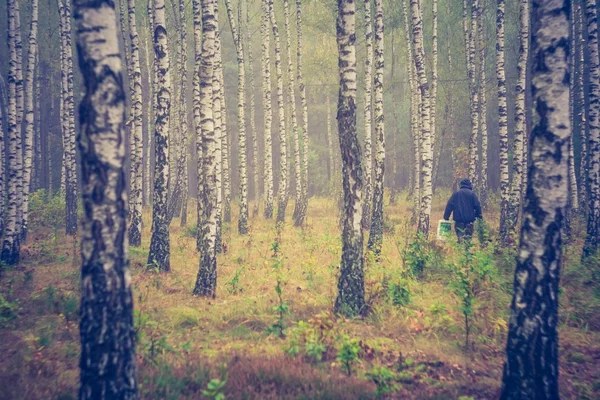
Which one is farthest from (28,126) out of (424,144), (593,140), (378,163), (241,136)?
(593,140)

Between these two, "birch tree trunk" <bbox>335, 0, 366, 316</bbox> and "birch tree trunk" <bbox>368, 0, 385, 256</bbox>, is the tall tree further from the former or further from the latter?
"birch tree trunk" <bbox>335, 0, 366, 316</bbox>

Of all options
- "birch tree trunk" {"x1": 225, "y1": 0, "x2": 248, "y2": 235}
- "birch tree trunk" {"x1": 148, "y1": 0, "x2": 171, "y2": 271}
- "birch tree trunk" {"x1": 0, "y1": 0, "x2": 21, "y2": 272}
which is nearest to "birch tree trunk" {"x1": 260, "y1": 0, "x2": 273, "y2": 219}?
"birch tree trunk" {"x1": 225, "y1": 0, "x2": 248, "y2": 235}

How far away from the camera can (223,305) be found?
289 inches

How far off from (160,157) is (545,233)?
879 cm

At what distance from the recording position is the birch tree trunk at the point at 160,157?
30.9 feet

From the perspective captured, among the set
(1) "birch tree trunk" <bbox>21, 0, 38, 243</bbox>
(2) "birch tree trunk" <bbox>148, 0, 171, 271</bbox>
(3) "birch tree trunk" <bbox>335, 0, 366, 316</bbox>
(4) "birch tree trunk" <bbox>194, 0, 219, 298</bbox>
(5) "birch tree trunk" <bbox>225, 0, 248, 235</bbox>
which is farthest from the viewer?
(5) "birch tree trunk" <bbox>225, 0, 248, 235</bbox>

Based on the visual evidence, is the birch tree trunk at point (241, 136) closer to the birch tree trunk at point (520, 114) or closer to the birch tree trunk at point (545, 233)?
the birch tree trunk at point (520, 114)

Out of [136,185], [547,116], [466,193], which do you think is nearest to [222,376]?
[547,116]

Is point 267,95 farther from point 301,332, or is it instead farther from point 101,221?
point 101,221

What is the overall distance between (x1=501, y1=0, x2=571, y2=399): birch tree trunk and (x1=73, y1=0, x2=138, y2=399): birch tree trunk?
13.6 feet

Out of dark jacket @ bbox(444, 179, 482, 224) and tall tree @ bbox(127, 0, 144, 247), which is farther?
tall tree @ bbox(127, 0, 144, 247)

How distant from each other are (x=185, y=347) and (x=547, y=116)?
5.56m

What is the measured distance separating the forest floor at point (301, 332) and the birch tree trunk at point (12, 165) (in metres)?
0.66

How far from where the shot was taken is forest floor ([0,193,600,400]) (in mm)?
4406
